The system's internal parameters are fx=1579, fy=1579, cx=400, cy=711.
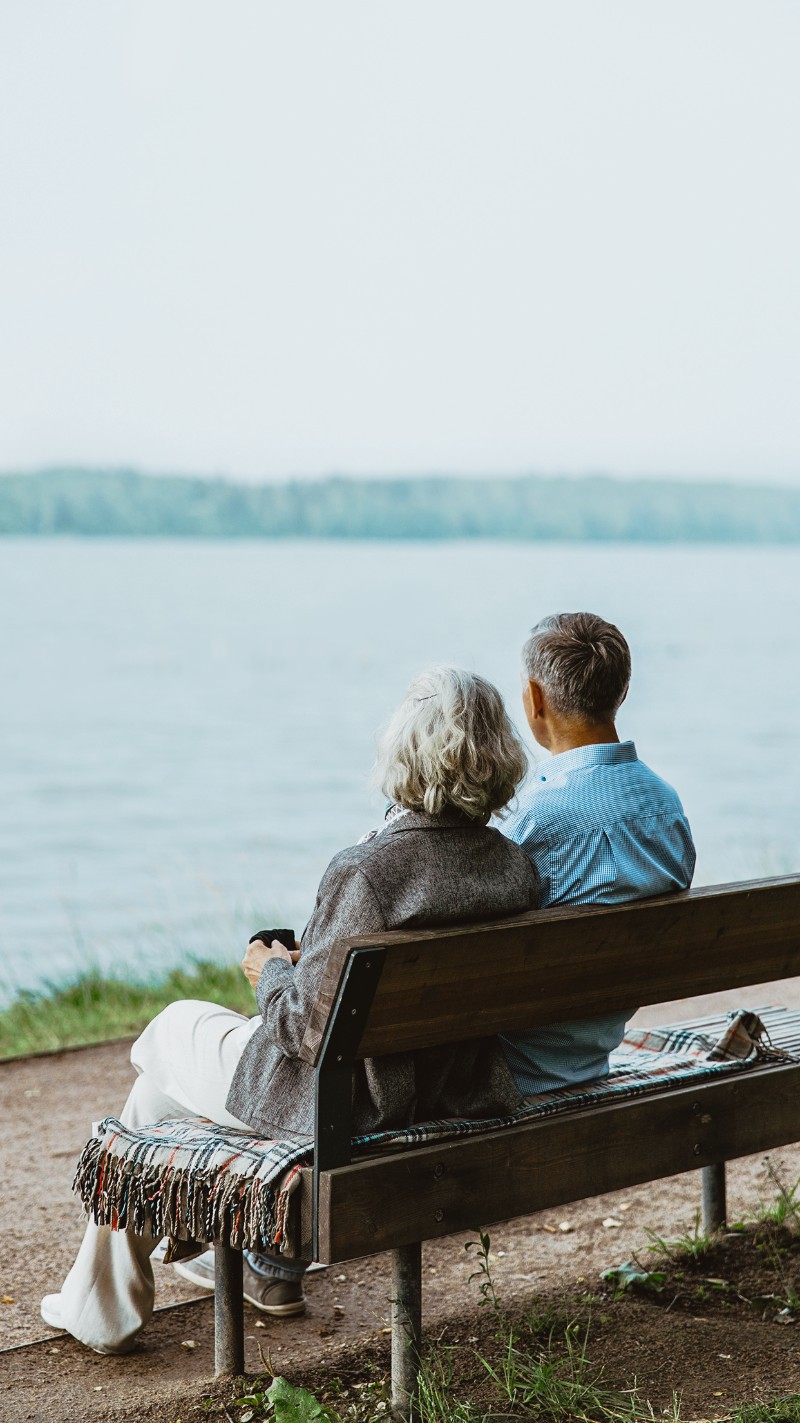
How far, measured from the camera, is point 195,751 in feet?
131

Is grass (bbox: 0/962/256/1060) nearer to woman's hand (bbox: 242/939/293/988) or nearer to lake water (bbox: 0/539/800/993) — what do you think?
lake water (bbox: 0/539/800/993)

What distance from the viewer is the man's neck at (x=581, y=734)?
3.20m

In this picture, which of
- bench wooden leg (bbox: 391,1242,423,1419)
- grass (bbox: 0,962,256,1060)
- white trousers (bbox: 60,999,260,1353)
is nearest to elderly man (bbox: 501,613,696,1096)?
bench wooden leg (bbox: 391,1242,423,1419)

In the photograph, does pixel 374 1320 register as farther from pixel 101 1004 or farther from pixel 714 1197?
pixel 101 1004

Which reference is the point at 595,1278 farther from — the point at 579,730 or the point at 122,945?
the point at 122,945

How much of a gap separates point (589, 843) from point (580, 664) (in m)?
0.36

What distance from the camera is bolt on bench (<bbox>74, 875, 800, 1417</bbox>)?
2705 millimetres

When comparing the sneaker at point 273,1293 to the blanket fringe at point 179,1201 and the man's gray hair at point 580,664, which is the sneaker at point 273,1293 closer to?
the blanket fringe at point 179,1201

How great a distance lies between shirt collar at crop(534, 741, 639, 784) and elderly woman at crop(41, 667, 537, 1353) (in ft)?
0.80

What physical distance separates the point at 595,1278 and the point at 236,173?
63.9 m

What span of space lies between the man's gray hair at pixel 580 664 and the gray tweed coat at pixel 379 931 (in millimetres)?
356

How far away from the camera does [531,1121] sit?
10.1 feet

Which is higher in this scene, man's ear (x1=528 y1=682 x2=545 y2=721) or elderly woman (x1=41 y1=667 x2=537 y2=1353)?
man's ear (x1=528 y1=682 x2=545 y2=721)

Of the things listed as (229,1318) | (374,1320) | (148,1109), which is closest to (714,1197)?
(374,1320)
